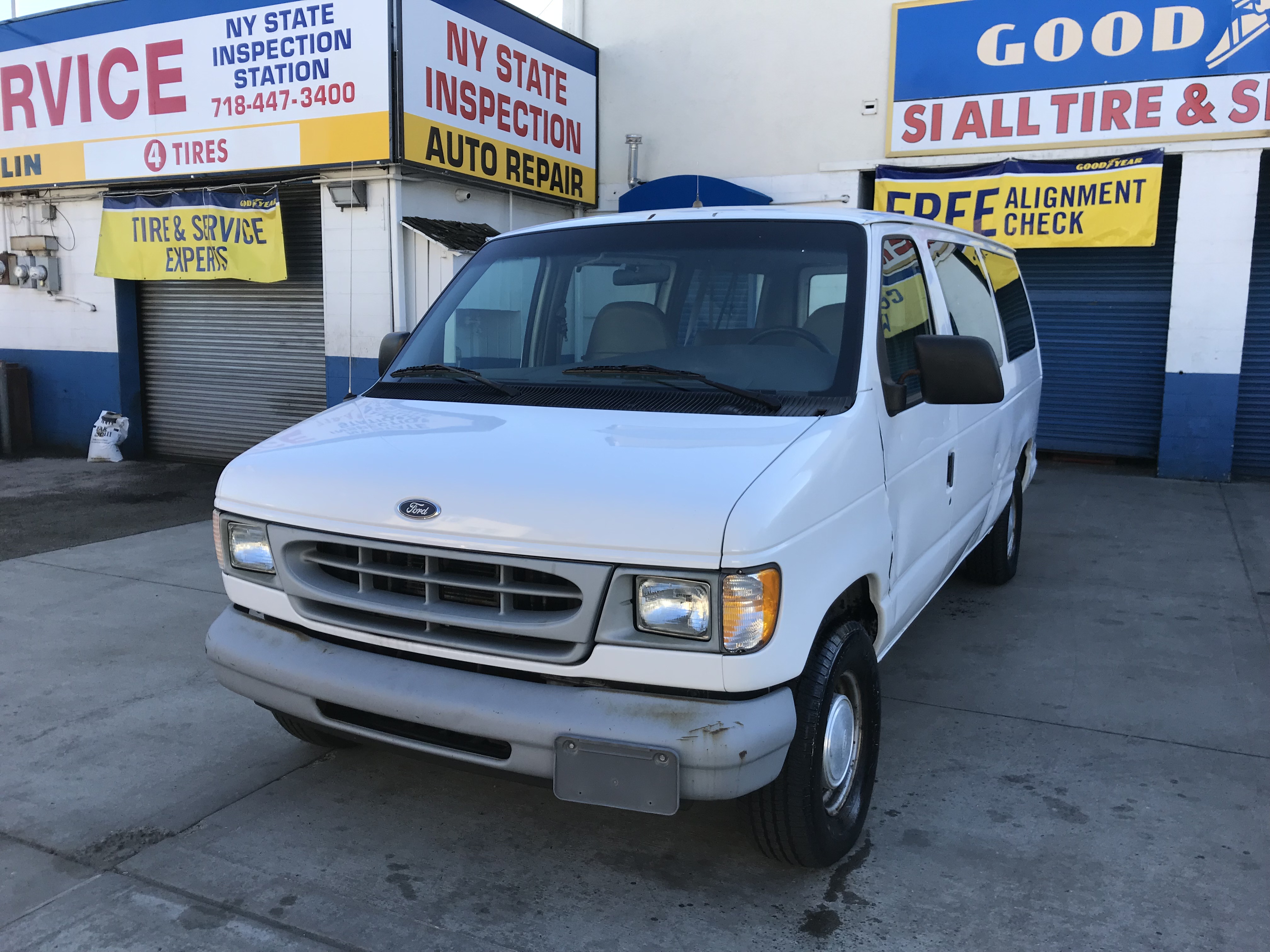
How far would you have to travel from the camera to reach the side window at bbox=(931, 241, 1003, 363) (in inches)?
164

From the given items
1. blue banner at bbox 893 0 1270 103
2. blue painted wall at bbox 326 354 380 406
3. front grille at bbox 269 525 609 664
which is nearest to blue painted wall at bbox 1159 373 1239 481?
blue banner at bbox 893 0 1270 103

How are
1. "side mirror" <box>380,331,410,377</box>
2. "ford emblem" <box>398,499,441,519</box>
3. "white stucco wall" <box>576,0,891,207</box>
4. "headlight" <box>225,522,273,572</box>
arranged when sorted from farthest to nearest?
1. "white stucco wall" <box>576,0,891,207</box>
2. "side mirror" <box>380,331,410,377</box>
3. "headlight" <box>225,522,273,572</box>
4. "ford emblem" <box>398,499,441,519</box>

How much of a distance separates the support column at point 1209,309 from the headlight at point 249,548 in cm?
939

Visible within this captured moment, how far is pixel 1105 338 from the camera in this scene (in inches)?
419

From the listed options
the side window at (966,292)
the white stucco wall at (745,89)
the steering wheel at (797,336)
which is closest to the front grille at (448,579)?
the steering wheel at (797,336)

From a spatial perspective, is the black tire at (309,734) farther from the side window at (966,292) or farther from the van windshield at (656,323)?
the side window at (966,292)

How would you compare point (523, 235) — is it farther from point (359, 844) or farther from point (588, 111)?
point (588, 111)

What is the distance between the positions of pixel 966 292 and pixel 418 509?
9.74 ft

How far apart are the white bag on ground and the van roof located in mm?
8439

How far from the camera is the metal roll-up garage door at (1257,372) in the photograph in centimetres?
989

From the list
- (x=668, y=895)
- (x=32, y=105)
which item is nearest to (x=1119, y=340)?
(x=668, y=895)

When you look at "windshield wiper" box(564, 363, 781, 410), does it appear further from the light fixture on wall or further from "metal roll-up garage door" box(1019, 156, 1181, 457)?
"metal roll-up garage door" box(1019, 156, 1181, 457)

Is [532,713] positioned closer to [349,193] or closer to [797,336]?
[797,336]

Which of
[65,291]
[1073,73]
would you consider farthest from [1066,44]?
[65,291]
